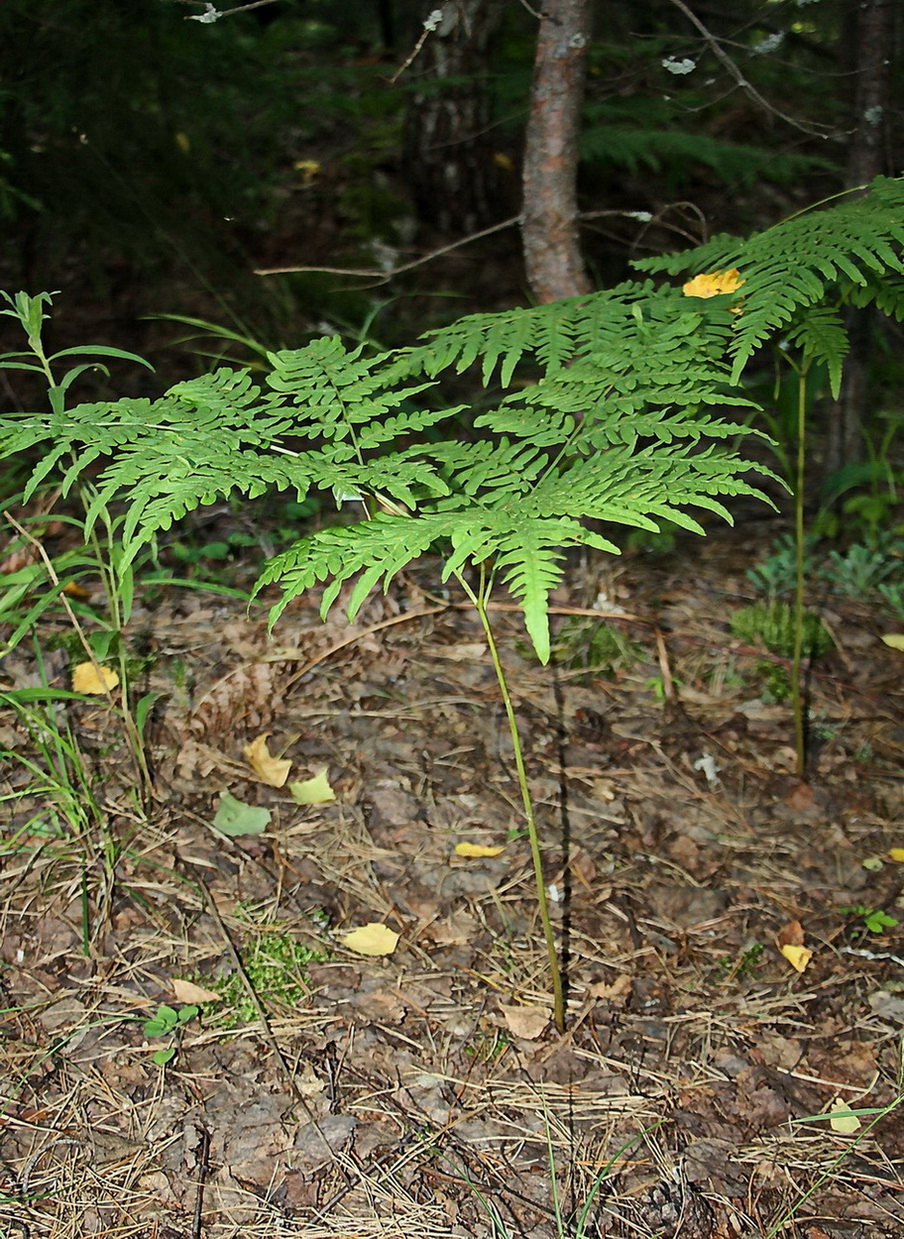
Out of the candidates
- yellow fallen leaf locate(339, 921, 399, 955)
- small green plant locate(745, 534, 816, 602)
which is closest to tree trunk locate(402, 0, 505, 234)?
small green plant locate(745, 534, 816, 602)

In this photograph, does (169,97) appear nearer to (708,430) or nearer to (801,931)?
(708,430)

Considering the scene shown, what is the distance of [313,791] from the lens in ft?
7.36

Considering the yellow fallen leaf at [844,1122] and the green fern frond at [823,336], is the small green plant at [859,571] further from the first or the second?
the yellow fallen leaf at [844,1122]

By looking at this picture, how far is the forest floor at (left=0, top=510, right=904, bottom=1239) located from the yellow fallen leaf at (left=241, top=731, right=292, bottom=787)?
4cm

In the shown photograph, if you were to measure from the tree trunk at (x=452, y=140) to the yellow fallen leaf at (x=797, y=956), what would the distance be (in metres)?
3.29

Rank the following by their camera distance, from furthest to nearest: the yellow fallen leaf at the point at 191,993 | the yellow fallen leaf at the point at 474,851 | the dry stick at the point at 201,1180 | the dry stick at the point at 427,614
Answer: the dry stick at the point at 427,614 → the yellow fallen leaf at the point at 474,851 → the yellow fallen leaf at the point at 191,993 → the dry stick at the point at 201,1180

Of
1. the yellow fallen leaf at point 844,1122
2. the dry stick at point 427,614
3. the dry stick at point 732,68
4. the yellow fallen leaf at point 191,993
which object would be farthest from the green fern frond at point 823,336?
the yellow fallen leaf at point 191,993

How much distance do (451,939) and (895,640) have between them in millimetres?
1544

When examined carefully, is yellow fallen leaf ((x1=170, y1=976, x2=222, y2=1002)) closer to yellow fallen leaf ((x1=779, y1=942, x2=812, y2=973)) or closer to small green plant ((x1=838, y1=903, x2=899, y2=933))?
yellow fallen leaf ((x1=779, y1=942, x2=812, y2=973))

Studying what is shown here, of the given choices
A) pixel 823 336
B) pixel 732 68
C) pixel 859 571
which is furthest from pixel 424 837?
pixel 732 68

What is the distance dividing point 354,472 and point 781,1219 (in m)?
1.32

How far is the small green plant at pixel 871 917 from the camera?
79.3 inches

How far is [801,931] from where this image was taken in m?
2.01

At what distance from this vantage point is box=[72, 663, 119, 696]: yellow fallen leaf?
2355 mm
